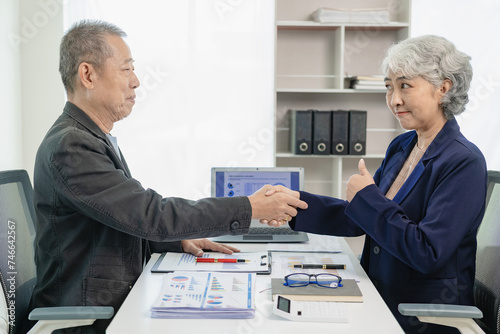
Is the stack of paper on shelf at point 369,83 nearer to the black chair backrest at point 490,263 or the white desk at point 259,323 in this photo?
the black chair backrest at point 490,263

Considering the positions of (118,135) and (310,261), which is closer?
(310,261)

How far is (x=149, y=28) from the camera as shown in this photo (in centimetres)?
389

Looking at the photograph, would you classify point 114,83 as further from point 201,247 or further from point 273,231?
point 273,231

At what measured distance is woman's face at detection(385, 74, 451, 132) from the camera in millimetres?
1792

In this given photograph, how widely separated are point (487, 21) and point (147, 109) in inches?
102

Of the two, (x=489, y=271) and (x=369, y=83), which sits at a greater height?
(x=369, y=83)

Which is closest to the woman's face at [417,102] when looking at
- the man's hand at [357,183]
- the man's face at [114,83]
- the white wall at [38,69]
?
the man's hand at [357,183]

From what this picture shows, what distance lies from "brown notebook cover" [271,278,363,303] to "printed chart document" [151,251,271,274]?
0.21m

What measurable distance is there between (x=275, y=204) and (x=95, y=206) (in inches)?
24.5

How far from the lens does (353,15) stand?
357 centimetres

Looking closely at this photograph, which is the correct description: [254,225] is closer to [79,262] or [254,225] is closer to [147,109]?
[79,262]

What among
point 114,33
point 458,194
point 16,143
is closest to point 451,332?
point 458,194

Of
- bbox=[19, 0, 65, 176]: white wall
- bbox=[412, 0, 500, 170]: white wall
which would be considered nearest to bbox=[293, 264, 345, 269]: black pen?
bbox=[412, 0, 500, 170]: white wall

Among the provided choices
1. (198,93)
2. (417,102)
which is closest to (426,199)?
(417,102)
